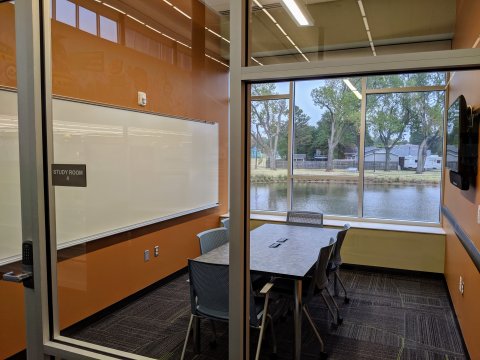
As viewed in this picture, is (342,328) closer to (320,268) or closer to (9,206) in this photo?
(320,268)

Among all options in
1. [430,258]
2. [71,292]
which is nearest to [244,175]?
[71,292]

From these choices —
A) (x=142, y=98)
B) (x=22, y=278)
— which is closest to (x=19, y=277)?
(x=22, y=278)

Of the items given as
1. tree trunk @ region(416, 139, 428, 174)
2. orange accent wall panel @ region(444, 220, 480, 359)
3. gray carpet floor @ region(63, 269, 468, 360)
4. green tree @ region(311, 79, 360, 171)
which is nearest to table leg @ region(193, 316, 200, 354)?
gray carpet floor @ region(63, 269, 468, 360)

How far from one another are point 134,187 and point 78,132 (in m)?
0.90

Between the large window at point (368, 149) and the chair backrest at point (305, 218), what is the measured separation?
37cm

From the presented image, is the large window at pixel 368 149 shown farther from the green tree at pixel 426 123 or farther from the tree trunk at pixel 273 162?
the tree trunk at pixel 273 162

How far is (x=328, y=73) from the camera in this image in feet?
4.16

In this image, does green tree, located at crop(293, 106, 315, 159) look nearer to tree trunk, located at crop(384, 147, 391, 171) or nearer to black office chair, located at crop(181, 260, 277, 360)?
tree trunk, located at crop(384, 147, 391, 171)

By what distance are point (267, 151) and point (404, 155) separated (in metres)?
3.47

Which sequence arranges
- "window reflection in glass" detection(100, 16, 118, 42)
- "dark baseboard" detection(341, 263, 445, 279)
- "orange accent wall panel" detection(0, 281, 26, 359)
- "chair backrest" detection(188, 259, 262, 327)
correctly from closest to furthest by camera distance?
"chair backrest" detection(188, 259, 262, 327)
"orange accent wall panel" detection(0, 281, 26, 359)
"window reflection in glass" detection(100, 16, 118, 42)
"dark baseboard" detection(341, 263, 445, 279)

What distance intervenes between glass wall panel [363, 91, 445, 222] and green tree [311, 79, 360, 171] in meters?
0.22

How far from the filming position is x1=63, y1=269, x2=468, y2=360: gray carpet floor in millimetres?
2889

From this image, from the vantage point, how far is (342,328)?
335 centimetres

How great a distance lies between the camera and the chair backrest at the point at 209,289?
2234mm
